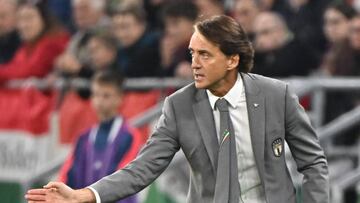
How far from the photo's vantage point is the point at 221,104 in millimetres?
6074

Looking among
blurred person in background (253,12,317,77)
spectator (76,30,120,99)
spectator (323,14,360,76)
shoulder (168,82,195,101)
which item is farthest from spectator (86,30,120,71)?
shoulder (168,82,195,101)

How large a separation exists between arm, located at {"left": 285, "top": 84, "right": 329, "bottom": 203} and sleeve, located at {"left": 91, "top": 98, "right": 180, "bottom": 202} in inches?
22.0

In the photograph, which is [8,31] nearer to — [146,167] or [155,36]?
[155,36]

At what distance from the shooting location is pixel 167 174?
391 inches

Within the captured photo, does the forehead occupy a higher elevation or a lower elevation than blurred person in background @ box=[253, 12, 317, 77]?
higher

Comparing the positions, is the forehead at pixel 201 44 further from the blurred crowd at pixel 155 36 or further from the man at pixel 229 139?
the blurred crowd at pixel 155 36

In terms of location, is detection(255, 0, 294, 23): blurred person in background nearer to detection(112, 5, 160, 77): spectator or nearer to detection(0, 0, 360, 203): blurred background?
detection(0, 0, 360, 203): blurred background

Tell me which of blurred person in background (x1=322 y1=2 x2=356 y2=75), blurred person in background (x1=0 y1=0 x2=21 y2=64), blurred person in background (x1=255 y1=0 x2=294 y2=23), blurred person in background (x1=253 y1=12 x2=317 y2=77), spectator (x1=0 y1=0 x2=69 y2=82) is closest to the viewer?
blurred person in background (x1=322 y1=2 x2=356 y2=75)

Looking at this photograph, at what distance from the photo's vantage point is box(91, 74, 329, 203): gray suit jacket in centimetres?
600

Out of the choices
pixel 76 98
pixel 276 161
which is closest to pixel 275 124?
pixel 276 161

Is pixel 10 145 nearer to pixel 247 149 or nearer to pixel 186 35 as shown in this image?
pixel 186 35

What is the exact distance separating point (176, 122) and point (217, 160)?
10.8 inches

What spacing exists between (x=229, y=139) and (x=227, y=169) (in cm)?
15

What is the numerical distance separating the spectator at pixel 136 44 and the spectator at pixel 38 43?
0.99m
